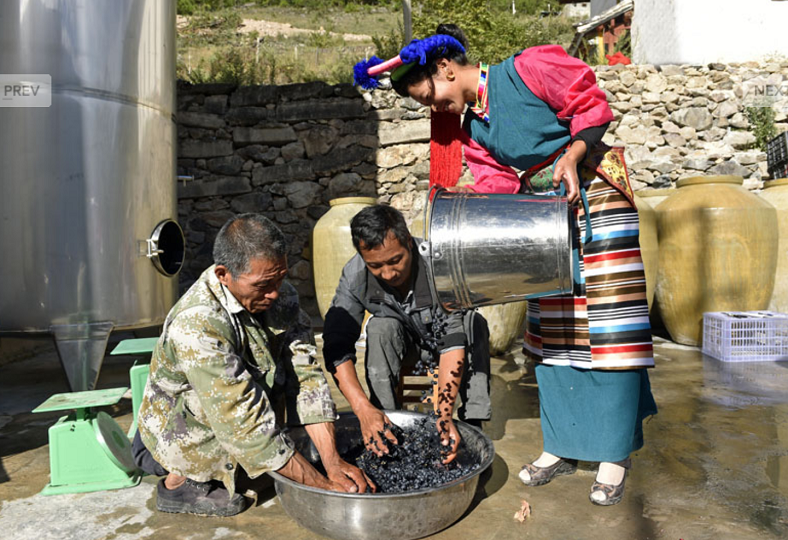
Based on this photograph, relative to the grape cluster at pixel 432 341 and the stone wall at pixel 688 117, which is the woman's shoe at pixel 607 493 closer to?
the grape cluster at pixel 432 341

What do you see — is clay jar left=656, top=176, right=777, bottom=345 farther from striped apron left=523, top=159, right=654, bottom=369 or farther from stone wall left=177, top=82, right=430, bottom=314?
striped apron left=523, top=159, right=654, bottom=369

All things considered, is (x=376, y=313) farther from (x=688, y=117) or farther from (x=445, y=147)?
(x=688, y=117)

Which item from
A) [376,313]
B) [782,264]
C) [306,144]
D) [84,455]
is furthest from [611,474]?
[306,144]

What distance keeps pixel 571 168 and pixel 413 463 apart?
37.1 inches

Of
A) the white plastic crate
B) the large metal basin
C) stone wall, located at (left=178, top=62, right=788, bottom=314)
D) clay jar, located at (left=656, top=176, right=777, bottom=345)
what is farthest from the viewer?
stone wall, located at (left=178, top=62, right=788, bottom=314)

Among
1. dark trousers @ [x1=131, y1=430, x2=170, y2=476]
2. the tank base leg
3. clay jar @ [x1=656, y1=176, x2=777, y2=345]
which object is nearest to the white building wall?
clay jar @ [x1=656, y1=176, x2=777, y2=345]

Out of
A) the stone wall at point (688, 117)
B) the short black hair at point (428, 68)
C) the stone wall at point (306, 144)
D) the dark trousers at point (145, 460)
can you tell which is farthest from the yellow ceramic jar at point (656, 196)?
the dark trousers at point (145, 460)

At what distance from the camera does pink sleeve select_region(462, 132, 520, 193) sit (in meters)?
1.90

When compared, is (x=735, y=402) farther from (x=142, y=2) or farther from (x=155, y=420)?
(x=142, y=2)

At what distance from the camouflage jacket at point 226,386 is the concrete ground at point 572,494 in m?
0.24

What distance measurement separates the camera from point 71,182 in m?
2.78

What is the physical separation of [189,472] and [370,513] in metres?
0.57

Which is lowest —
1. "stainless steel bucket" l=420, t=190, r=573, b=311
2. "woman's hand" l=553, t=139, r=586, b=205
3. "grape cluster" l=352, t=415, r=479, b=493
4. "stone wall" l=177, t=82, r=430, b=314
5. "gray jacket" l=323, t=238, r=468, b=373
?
"grape cluster" l=352, t=415, r=479, b=493

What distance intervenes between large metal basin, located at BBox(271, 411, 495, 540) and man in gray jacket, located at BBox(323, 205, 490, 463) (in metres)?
0.29
